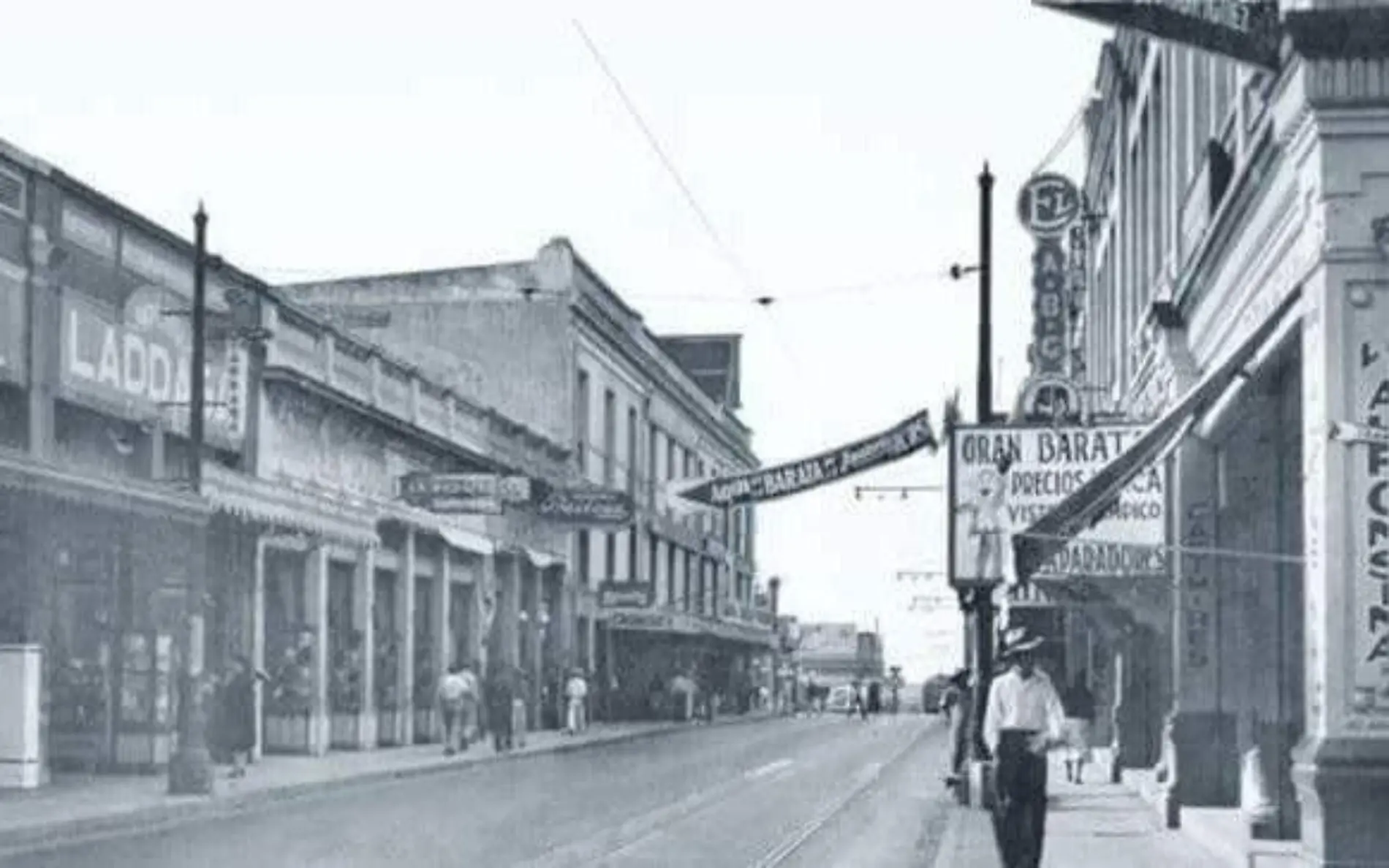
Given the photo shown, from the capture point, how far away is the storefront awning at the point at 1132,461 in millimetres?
15836

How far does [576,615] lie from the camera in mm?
60188

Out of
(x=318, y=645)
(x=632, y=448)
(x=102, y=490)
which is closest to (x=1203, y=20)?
(x=102, y=490)

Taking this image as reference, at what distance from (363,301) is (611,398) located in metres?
8.61

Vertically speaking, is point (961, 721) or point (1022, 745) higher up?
point (1022, 745)

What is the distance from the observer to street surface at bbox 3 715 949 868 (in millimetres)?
18625

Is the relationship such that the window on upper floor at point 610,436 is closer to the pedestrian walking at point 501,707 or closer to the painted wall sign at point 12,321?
the pedestrian walking at point 501,707

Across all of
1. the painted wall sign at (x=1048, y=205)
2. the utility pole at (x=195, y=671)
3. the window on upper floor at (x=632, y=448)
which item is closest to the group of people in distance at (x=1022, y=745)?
the utility pole at (x=195, y=671)

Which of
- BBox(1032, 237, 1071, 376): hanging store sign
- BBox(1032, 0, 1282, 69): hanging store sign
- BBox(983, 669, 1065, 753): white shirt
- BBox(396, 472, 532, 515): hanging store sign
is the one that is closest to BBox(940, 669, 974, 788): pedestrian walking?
BBox(1032, 237, 1071, 376): hanging store sign

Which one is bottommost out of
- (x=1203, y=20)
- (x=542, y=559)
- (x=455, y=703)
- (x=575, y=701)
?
(x=575, y=701)

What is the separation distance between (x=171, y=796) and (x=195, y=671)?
7.33 feet

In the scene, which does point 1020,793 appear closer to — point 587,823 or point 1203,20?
point 1203,20

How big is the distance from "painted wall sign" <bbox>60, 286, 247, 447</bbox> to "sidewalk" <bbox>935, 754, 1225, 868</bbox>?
11.6 m

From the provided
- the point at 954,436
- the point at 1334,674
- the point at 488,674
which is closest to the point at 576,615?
the point at 488,674

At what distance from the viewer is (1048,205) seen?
31297mm
